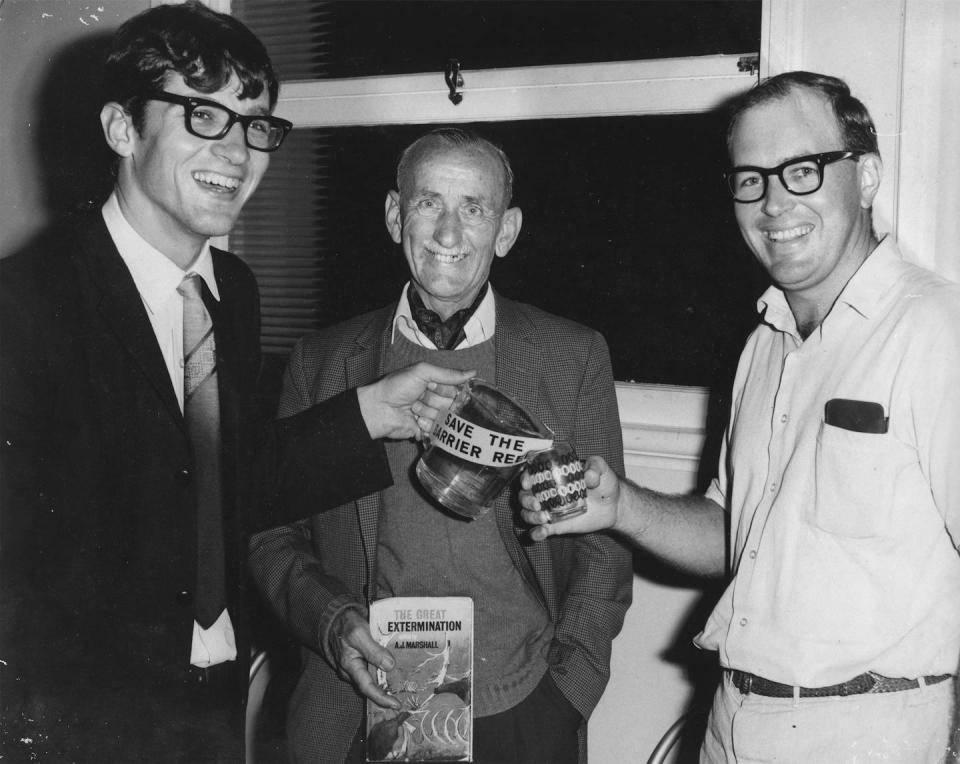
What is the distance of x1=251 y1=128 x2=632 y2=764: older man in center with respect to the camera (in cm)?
174

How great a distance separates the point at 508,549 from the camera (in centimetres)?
179

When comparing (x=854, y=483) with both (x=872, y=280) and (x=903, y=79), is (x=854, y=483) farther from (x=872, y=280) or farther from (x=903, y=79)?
(x=903, y=79)

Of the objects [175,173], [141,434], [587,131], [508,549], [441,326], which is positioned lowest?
[508,549]

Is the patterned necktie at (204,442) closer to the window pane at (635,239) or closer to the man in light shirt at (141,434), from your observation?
the man in light shirt at (141,434)

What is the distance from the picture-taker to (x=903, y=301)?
1423 mm

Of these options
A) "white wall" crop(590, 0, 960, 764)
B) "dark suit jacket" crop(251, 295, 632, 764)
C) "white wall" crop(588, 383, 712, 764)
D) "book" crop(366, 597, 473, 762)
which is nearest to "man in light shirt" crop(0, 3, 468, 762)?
"dark suit jacket" crop(251, 295, 632, 764)

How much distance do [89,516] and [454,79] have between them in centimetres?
162

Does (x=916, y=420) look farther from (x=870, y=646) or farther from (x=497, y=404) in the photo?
(x=497, y=404)

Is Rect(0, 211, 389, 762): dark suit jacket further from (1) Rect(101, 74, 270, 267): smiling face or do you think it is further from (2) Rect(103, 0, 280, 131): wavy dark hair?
(2) Rect(103, 0, 280, 131): wavy dark hair

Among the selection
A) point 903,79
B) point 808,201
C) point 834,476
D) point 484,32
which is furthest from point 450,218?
point 903,79

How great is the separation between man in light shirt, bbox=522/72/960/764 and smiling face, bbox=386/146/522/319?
22.0 inches

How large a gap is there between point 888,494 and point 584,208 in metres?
1.28

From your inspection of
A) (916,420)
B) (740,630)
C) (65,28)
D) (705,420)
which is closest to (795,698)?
(740,630)

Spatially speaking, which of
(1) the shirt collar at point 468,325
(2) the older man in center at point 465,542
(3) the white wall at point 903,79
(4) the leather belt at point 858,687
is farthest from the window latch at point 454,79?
(4) the leather belt at point 858,687
